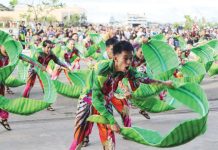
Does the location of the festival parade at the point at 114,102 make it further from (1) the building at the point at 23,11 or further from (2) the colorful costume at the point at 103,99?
(1) the building at the point at 23,11

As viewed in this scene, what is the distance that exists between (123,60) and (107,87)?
41 cm

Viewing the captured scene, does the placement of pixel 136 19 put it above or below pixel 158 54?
below

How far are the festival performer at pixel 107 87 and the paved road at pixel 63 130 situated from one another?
1.72 m

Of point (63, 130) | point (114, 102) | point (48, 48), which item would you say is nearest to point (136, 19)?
point (48, 48)

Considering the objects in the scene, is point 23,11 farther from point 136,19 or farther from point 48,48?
point 48,48

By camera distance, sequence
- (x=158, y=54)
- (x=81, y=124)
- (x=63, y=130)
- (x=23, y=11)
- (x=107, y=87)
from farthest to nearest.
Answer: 1. (x=23, y=11)
2. (x=63, y=130)
3. (x=158, y=54)
4. (x=81, y=124)
5. (x=107, y=87)

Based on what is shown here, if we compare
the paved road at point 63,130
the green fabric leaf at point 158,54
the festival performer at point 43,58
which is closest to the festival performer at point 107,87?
the green fabric leaf at point 158,54

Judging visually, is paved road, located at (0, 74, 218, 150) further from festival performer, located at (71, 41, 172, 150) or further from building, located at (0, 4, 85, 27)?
building, located at (0, 4, 85, 27)

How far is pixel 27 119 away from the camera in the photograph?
9.37 metres

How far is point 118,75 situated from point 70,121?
4.23m

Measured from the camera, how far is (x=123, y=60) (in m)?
4.96

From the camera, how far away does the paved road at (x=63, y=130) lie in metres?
7.29

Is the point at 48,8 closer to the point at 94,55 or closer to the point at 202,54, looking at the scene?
the point at 94,55

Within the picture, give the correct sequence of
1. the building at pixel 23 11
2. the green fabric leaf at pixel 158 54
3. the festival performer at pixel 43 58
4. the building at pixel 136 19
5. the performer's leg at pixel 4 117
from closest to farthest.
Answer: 1. the green fabric leaf at pixel 158 54
2. the performer's leg at pixel 4 117
3. the festival performer at pixel 43 58
4. the building at pixel 136 19
5. the building at pixel 23 11
